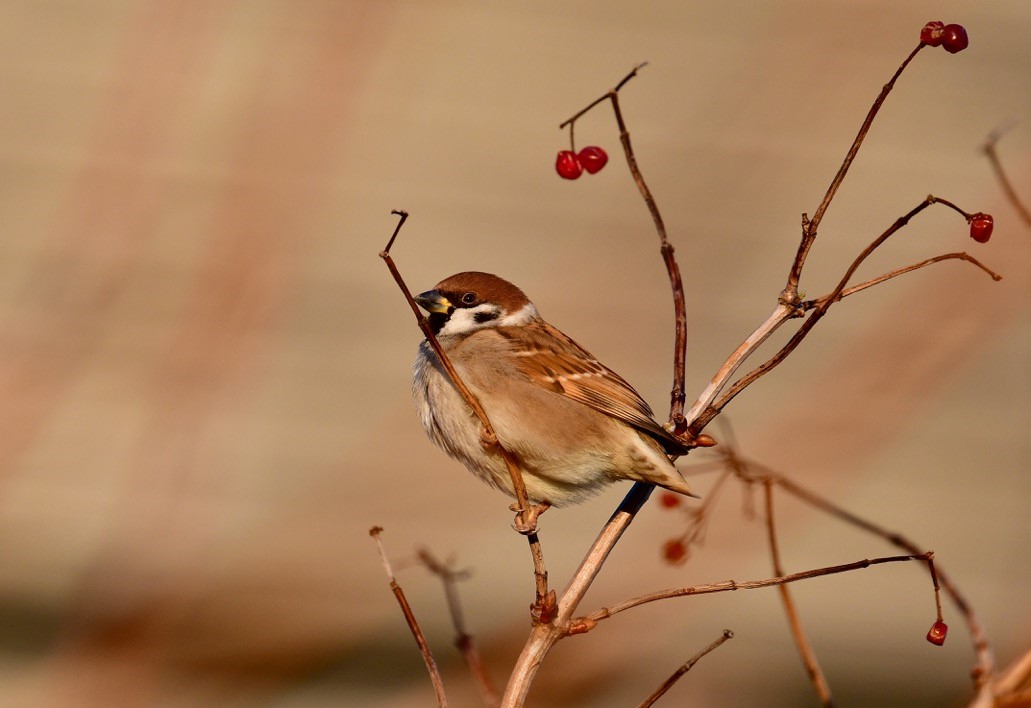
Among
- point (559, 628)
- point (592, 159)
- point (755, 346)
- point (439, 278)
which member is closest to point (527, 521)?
point (559, 628)

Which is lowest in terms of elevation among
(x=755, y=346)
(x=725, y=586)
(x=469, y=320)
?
(x=725, y=586)

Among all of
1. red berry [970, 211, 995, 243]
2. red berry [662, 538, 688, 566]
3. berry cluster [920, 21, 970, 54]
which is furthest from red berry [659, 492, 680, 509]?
berry cluster [920, 21, 970, 54]

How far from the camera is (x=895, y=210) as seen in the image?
5.48 meters

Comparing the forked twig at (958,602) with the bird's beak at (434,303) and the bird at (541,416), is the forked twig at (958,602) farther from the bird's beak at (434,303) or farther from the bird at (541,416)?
the bird's beak at (434,303)

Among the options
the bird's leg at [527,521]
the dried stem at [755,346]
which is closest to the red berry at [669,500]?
the bird's leg at [527,521]

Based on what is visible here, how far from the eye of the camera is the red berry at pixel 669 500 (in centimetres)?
277

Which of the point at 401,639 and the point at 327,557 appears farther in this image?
the point at 401,639

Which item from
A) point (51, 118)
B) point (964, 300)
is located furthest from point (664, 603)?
point (51, 118)

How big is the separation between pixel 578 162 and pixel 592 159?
40 millimetres

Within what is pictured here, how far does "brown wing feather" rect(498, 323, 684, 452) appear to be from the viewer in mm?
2789

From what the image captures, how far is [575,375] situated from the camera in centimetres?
294

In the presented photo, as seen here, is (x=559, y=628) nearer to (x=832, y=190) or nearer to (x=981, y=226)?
(x=832, y=190)

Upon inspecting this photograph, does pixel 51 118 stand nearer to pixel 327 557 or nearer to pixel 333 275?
pixel 333 275

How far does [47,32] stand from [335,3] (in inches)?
125
